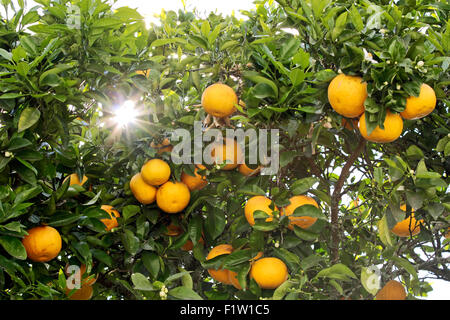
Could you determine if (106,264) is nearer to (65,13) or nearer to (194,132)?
(194,132)

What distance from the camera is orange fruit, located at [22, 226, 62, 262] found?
2.22 m

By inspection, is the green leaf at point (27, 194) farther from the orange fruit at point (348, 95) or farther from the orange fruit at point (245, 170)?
the orange fruit at point (348, 95)

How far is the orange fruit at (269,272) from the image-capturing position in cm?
221

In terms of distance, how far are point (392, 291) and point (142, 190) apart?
4.57 feet

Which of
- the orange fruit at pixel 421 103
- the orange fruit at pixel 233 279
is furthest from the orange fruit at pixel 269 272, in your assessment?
→ the orange fruit at pixel 421 103

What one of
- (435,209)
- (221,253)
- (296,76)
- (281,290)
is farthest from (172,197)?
(435,209)

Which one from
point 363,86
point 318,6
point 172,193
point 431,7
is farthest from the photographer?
point 172,193

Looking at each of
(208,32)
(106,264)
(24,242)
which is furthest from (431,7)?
(24,242)

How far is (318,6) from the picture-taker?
2.24 m

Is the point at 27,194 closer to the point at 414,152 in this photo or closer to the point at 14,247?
the point at 14,247

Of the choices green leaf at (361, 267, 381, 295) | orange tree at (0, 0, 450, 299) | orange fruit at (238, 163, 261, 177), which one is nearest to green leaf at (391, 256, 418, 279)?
orange tree at (0, 0, 450, 299)

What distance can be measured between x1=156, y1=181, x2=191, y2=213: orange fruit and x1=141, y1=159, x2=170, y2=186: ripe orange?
0.04m

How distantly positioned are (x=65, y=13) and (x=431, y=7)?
5.76ft

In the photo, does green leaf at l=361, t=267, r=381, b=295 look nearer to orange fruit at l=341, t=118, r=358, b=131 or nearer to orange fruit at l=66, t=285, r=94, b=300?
orange fruit at l=341, t=118, r=358, b=131
